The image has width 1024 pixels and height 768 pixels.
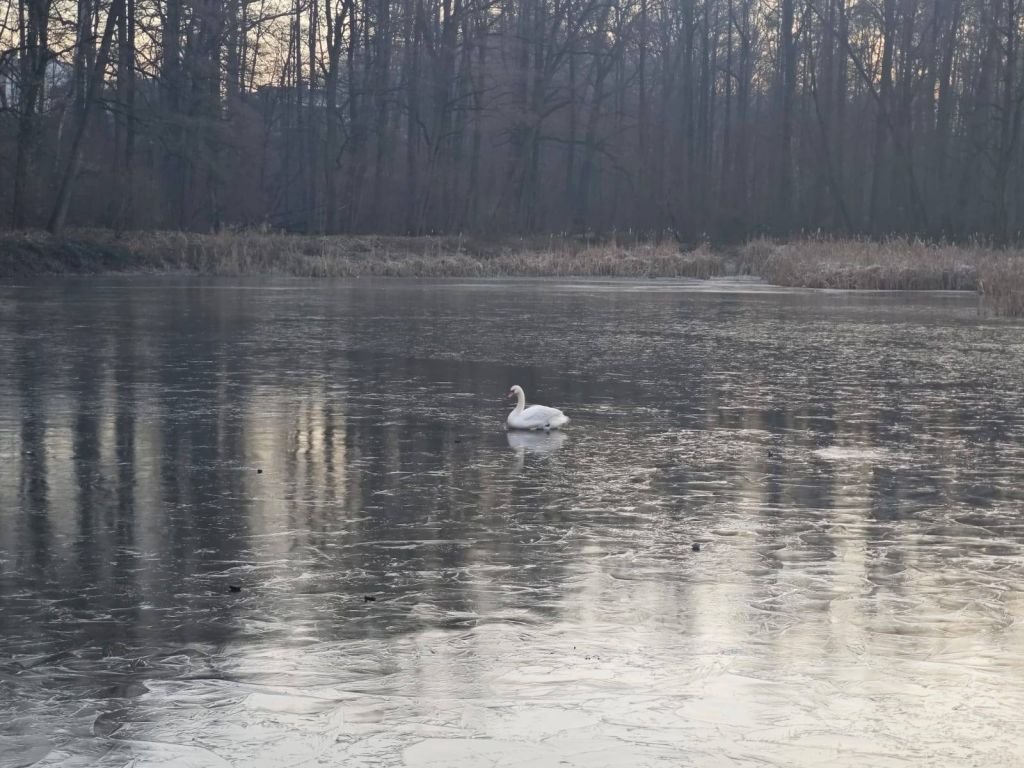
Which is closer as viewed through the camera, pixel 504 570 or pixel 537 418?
pixel 504 570

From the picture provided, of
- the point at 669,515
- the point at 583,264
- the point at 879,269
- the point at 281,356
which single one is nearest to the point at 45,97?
the point at 583,264

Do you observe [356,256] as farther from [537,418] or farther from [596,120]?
[537,418]

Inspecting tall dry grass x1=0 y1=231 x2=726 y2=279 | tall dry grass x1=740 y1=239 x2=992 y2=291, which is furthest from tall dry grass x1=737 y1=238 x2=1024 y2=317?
tall dry grass x1=0 y1=231 x2=726 y2=279

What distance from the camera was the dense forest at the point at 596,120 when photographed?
2057 inches

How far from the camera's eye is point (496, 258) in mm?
46938

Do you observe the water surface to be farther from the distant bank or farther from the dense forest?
the dense forest

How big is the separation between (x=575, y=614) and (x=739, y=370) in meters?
10.4

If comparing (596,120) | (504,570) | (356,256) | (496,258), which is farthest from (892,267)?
(504,570)

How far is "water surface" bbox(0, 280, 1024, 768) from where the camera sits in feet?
15.4

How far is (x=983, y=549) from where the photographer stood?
7.25m

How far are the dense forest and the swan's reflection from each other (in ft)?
120

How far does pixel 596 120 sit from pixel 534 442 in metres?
50.5

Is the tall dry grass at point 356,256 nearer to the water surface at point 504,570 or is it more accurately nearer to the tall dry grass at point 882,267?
the tall dry grass at point 882,267

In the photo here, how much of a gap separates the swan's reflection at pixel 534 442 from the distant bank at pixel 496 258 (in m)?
20.6
